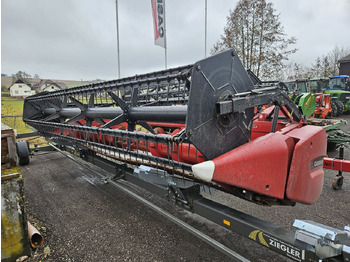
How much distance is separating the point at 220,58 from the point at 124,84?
A: 1370 millimetres

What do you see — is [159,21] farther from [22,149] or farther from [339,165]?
[339,165]

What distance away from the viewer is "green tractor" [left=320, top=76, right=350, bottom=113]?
14.2 meters

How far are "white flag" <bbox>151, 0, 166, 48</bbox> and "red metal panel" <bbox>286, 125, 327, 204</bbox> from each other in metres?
11.1

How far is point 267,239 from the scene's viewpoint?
5.31 feet

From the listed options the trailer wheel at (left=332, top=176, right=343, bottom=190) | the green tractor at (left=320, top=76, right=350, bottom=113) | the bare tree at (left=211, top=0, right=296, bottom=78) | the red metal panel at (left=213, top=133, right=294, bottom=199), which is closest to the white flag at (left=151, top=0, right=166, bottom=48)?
the bare tree at (left=211, top=0, right=296, bottom=78)

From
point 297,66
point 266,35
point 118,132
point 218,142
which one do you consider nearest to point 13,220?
point 118,132

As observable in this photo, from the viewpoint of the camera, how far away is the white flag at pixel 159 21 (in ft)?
37.9

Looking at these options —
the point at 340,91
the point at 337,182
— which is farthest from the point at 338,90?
the point at 337,182

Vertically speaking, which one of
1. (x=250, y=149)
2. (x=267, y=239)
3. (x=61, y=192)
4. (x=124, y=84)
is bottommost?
(x=61, y=192)

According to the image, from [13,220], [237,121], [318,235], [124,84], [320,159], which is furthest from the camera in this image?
[124,84]

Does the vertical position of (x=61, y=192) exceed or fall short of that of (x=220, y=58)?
it falls short

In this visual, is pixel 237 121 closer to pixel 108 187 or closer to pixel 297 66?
pixel 108 187

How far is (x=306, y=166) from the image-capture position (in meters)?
1.94

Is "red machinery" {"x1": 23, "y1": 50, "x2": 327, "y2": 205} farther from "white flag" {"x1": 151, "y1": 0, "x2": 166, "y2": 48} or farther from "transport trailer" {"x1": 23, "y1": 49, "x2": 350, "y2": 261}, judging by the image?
"white flag" {"x1": 151, "y1": 0, "x2": 166, "y2": 48}
